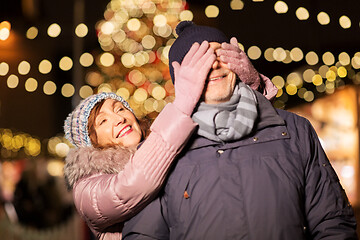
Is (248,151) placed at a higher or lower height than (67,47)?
lower

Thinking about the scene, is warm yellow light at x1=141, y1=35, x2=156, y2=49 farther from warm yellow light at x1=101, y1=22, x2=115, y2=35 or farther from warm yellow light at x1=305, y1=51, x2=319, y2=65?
warm yellow light at x1=305, y1=51, x2=319, y2=65

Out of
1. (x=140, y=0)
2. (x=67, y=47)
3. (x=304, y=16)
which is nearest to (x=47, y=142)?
(x=67, y=47)

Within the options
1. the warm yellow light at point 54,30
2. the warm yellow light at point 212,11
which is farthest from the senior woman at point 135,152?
the warm yellow light at point 54,30

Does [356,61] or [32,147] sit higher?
[356,61]

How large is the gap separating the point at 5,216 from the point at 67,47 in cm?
682

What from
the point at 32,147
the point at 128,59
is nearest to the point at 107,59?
the point at 128,59

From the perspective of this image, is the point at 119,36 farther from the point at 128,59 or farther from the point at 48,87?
the point at 48,87

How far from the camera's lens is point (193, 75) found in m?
2.25

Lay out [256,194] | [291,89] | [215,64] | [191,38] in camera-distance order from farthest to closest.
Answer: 1. [291,89]
2. [191,38]
3. [215,64]
4. [256,194]

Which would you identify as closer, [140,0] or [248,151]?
[248,151]

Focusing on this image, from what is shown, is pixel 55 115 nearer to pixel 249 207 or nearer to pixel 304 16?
pixel 304 16

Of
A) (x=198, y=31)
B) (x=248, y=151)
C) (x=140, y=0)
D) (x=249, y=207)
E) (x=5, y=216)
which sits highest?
(x=140, y=0)

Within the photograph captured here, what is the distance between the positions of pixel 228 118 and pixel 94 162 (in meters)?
0.84

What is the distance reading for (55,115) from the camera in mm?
13922
